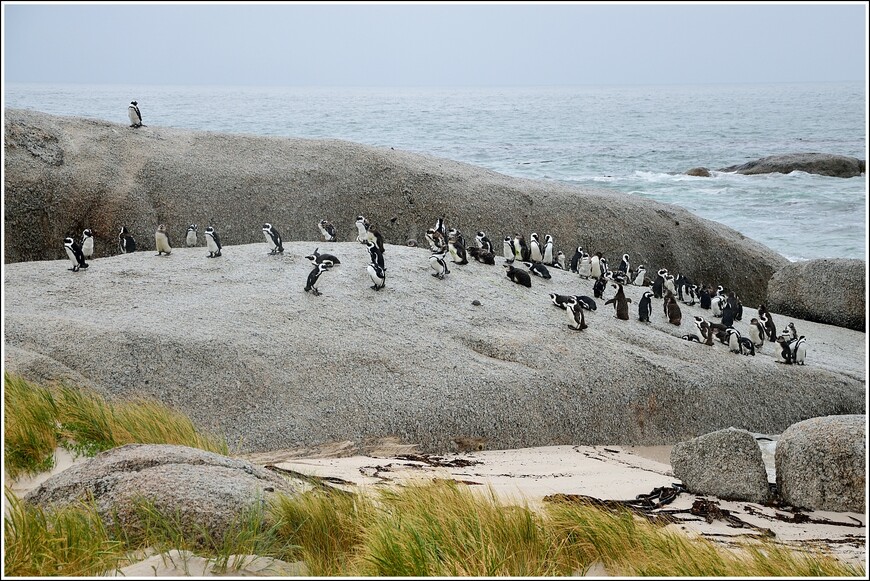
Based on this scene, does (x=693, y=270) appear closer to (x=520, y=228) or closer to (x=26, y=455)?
(x=520, y=228)

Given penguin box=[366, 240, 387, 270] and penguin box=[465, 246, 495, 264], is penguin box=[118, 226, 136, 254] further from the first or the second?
penguin box=[465, 246, 495, 264]

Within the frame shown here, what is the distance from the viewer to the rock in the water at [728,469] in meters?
7.06

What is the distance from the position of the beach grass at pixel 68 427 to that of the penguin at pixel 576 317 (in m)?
5.98

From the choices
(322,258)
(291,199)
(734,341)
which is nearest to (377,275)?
(322,258)

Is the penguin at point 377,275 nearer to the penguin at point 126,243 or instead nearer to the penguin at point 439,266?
the penguin at point 439,266

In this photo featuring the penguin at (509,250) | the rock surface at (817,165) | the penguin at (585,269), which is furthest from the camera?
the rock surface at (817,165)

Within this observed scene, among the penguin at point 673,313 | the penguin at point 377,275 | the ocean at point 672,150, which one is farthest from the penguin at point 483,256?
the ocean at point 672,150

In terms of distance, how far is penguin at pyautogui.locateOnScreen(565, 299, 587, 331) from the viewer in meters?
11.2

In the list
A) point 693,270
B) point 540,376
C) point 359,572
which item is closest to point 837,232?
point 693,270

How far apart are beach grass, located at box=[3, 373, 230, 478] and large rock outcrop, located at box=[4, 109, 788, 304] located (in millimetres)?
10014

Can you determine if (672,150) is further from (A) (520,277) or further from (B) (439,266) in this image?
(B) (439,266)

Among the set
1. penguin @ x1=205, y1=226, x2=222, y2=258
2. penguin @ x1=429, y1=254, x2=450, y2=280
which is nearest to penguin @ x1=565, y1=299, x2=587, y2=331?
penguin @ x1=429, y1=254, x2=450, y2=280

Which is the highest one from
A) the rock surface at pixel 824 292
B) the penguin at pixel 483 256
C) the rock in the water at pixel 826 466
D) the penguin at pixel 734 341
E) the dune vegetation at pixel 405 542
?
the dune vegetation at pixel 405 542

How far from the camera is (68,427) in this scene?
6.11 meters
